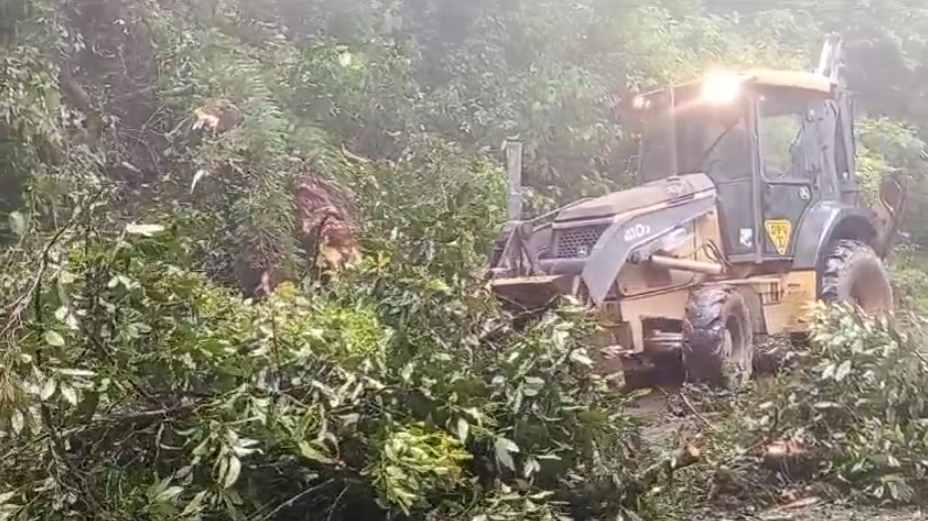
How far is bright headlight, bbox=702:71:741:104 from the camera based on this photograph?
1.60 metres

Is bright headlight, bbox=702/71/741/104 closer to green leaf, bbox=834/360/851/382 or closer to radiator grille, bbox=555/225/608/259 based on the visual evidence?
radiator grille, bbox=555/225/608/259

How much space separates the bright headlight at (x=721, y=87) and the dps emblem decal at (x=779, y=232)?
0.21 meters

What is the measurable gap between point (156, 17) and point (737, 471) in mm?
1117

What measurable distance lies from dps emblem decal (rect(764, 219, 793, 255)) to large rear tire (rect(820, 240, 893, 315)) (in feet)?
0.23

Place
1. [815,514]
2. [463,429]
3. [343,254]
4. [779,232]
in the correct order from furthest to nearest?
1. [779,232]
2. [343,254]
3. [815,514]
4. [463,429]

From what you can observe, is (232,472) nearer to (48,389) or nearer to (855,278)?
(48,389)

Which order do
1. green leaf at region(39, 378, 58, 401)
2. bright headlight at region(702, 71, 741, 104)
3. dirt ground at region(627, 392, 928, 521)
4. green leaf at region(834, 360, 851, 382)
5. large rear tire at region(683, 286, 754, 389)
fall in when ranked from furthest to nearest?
bright headlight at region(702, 71, 741, 104) → large rear tire at region(683, 286, 754, 389) → green leaf at region(834, 360, 851, 382) → dirt ground at region(627, 392, 928, 521) → green leaf at region(39, 378, 58, 401)

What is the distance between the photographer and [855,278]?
1.59 metres

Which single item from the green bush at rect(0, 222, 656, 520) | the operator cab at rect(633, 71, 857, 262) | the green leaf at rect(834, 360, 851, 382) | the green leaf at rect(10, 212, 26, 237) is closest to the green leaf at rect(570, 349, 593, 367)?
the green bush at rect(0, 222, 656, 520)

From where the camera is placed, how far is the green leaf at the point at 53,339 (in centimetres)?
95

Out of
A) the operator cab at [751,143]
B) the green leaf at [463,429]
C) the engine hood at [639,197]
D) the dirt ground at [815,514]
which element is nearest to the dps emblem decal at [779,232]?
the operator cab at [751,143]

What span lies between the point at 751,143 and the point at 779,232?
15 cm

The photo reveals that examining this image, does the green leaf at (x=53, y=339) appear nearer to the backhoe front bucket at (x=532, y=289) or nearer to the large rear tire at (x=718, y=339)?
the backhoe front bucket at (x=532, y=289)

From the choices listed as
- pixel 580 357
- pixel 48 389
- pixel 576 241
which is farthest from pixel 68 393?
pixel 576 241
